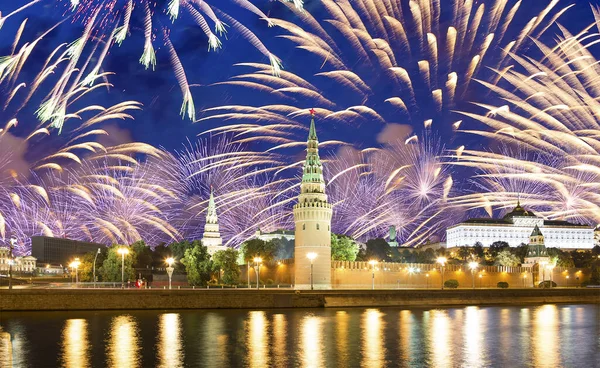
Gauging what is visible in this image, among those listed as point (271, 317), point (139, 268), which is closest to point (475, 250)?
point (139, 268)

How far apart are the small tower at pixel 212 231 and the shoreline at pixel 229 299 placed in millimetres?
61146

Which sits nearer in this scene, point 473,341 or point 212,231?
point 473,341

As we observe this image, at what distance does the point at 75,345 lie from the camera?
30688mm

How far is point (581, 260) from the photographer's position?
134875 millimetres

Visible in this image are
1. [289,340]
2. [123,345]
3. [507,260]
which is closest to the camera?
[123,345]

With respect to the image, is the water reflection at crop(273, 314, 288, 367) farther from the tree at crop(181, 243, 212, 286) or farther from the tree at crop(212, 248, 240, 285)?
the tree at crop(181, 243, 212, 286)

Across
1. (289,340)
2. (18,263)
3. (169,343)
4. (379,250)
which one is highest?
(379,250)

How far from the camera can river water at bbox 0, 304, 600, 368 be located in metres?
27.4

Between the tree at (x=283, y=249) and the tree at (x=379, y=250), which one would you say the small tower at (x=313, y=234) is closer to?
the tree at (x=379, y=250)

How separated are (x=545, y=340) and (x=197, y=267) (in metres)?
55.7

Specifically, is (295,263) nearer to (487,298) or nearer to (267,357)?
(487,298)

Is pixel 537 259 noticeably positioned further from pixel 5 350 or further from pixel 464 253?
pixel 5 350

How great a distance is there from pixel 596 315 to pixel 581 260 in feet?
280

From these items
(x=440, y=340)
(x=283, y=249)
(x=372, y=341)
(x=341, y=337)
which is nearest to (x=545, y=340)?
(x=440, y=340)
